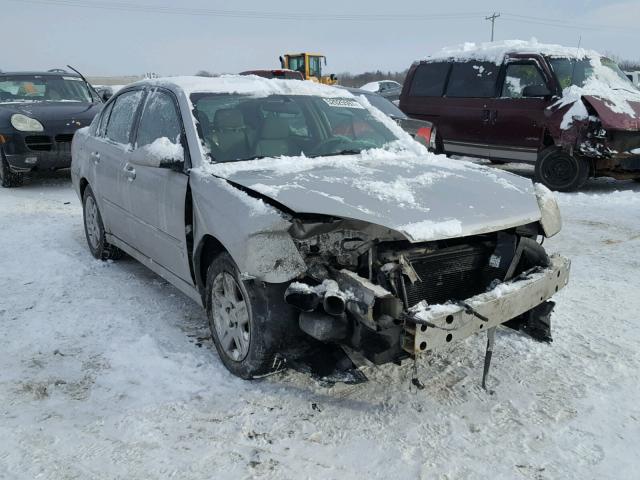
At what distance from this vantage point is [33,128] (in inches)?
325

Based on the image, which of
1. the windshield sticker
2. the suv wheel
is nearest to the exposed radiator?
the windshield sticker

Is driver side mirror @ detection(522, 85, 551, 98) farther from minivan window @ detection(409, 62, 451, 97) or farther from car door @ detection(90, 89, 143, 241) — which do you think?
car door @ detection(90, 89, 143, 241)

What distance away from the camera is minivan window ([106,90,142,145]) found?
4.48 m

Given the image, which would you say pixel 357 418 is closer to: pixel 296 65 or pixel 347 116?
pixel 347 116

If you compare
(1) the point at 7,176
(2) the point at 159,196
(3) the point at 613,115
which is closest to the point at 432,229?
A: (2) the point at 159,196

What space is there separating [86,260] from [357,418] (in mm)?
3519

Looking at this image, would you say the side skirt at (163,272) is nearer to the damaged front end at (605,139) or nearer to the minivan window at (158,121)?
the minivan window at (158,121)

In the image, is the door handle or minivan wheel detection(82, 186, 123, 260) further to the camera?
minivan wheel detection(82, 186, 123, 260)

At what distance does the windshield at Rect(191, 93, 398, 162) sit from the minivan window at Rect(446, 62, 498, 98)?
17.4 feet

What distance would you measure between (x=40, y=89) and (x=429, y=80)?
6602 mm

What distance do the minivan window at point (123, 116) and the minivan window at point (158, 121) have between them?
26cm

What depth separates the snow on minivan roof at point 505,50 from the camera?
859 cm

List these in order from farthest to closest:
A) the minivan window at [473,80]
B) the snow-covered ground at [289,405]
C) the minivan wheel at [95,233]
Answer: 1. the minivan window at [473,80]
2. the minivan wheel at [95,233]
3. the snow-covered ground at [289,405]

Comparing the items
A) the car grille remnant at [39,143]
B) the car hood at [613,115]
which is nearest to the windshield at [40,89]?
the car grille remnant at [39,143]
